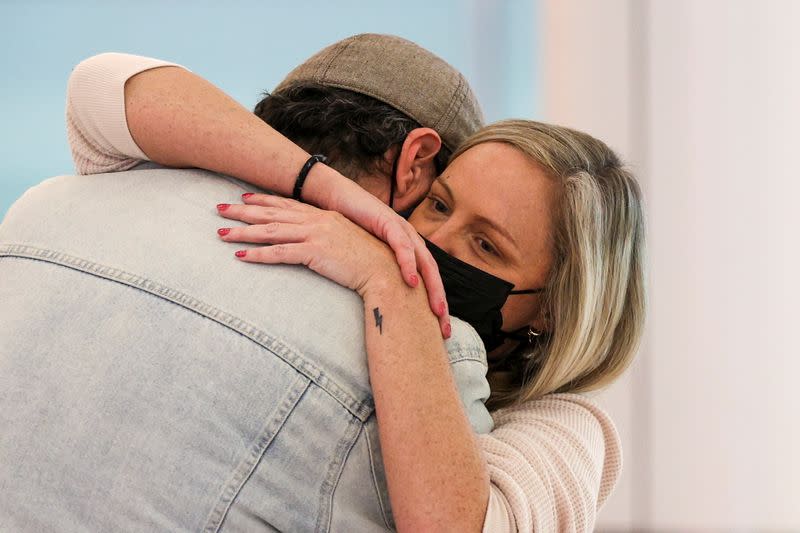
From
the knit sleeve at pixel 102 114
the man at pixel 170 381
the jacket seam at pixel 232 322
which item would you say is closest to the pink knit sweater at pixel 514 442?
the knit sleeve at pixel 102 114

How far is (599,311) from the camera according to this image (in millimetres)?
1651

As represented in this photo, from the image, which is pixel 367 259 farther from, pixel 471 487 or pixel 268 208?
pixel 471 487

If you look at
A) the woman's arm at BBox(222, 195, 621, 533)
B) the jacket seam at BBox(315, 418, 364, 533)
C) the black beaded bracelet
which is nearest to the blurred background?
the woman's arm at BBox(222, 195, 621, 533)

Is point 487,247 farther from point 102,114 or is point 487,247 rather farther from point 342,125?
point 102,114

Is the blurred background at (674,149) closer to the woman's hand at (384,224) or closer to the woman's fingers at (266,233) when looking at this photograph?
the woman's hand at (384,224)

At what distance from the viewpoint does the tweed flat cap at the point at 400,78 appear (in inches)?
63.7

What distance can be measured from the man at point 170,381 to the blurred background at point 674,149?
2452 mm

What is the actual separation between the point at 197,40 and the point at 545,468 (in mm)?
2777

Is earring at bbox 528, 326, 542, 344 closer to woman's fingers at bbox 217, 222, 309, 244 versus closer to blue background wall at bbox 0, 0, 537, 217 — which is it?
woman's fingers at bbox 217, 222, 309, 244

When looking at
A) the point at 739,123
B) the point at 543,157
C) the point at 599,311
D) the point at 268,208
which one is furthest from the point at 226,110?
the point at 739,123

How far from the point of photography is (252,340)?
1104 millimetres

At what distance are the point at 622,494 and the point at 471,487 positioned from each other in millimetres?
2620

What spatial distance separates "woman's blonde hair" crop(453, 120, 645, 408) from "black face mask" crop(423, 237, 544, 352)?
10 cm

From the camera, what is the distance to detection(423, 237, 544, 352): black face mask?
1.50 meters
